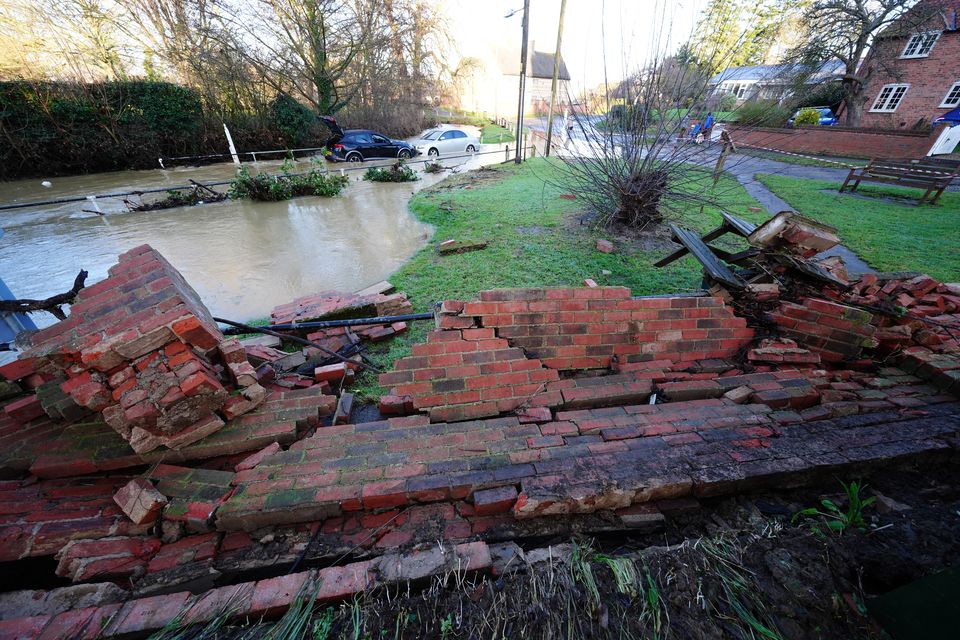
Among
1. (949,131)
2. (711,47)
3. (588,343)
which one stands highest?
(711,47)

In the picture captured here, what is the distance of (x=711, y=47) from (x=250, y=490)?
276 inches

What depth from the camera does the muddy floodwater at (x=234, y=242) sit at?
5391 millimetres

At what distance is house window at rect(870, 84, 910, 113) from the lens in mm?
18625

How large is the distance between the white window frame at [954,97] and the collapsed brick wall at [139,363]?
101 feet

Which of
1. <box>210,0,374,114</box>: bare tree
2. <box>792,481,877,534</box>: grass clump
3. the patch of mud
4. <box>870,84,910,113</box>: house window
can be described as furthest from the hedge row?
<box>870,84,910,113</box>: house window

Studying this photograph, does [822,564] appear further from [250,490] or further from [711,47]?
[711,47]

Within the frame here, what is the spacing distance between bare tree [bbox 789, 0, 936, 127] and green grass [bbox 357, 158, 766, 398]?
54.9ft

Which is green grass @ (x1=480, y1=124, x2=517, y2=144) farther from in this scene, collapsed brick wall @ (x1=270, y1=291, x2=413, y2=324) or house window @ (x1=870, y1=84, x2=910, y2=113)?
house window @ (x1=870, y1=84, x2=910, y2=113)

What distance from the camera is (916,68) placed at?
1795 centimetres

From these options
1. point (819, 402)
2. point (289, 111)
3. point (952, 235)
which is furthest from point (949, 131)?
point (289, 111)

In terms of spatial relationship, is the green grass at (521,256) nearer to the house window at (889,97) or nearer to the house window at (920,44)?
the house window at (889,97)

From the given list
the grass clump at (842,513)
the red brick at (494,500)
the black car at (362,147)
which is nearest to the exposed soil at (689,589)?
the grass clump at (842,513)

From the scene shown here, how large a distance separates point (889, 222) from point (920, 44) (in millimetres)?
21570

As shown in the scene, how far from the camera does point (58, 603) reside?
1.51 metres
